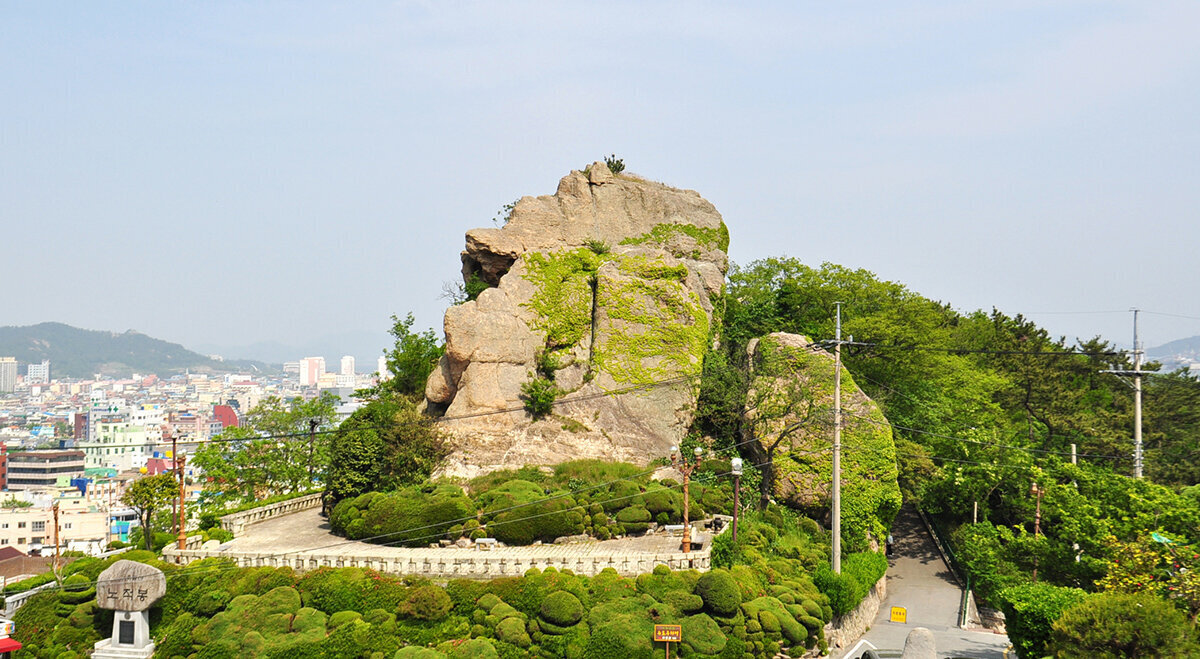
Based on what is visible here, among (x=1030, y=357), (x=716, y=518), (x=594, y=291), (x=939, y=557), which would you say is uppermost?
(x=594, y=291)

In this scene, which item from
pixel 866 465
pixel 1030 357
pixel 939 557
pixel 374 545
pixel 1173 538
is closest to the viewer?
pixel 1173 538

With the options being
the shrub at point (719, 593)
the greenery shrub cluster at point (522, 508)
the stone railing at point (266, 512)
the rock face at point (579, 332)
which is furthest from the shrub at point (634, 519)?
the stone railing at point (266, 512)

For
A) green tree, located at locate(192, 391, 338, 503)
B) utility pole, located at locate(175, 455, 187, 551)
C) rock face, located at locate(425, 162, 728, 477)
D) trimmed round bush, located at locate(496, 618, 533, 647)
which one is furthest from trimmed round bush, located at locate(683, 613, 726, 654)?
green tree, located at locate(192, 391, 338, 503)

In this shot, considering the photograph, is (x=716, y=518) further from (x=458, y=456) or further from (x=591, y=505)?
(x=458, y=456)

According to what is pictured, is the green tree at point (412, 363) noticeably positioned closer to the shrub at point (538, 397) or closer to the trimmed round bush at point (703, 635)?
the shrub at point (538, 397)

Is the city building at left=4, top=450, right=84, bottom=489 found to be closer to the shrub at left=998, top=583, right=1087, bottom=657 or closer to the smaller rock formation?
the shrub at left=998, top=583, right=1087, bottom=657

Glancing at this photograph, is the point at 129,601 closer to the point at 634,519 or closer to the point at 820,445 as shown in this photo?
the point at 634,519

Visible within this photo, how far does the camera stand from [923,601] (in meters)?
34.4

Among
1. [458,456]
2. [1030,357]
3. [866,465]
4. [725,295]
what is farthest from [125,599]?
[1030,357]

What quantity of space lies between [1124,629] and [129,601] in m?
26.7

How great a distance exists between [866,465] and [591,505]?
11.5 m

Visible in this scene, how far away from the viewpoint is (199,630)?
82.9 feet

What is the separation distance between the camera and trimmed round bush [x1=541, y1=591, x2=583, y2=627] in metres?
24.5

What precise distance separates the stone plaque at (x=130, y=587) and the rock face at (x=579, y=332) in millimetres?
12257
